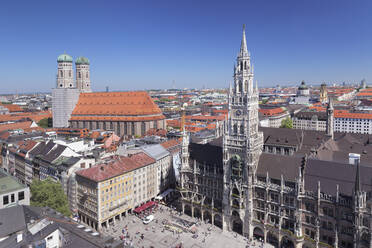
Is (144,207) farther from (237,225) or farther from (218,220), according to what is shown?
(237,225)

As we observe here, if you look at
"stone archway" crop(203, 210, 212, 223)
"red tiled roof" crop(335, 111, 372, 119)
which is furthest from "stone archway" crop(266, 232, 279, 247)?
"red tiled roof" crop(335, 111, 372, 119)

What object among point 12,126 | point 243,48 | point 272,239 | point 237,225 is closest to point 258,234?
point 272,239

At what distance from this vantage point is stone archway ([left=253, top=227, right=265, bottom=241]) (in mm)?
76000

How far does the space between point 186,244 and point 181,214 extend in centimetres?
1686

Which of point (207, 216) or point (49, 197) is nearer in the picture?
point (49, 197)

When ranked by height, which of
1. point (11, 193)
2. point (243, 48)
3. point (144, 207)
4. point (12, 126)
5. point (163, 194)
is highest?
point (243, 48)

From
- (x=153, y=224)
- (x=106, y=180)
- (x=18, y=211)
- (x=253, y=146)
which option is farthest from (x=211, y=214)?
(x=18, y=211)

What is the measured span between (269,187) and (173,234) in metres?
27.9

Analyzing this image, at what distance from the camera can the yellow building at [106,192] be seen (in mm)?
82688

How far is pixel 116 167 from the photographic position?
89.1 metres

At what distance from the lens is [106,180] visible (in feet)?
274

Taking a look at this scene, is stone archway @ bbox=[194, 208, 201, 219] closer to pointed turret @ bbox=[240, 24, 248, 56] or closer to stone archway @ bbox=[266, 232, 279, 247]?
stone archway @ bbox=[266, 232, 279, 247]

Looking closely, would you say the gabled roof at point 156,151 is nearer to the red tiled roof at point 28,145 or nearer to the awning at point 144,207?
the awning at point 144,207

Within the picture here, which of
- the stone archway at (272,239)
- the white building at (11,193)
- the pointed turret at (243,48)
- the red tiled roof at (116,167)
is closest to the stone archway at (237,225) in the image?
the stone archway at (272,239)
